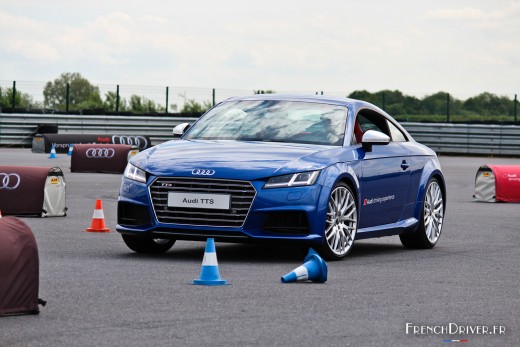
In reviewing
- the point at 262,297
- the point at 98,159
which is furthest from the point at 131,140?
the point at 262,297

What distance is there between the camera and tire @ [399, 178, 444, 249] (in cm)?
1298

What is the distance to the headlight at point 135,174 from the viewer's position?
35.9 ft


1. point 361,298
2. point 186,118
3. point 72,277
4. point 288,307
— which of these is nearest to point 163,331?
point 288,307

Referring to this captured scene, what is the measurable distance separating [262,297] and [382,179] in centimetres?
399

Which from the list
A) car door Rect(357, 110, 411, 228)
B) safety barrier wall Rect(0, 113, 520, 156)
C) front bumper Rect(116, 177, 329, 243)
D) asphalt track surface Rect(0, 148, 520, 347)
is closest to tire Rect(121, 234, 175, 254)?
asphalt track surface Rect(0, 148, 520, 347)

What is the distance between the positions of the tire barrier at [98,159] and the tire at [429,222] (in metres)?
17.5

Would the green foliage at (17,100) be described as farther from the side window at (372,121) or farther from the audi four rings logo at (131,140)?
the side window at (372,121)

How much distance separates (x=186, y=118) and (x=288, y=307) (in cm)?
3771

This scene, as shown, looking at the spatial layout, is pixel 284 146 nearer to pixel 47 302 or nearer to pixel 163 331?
pixel 47 302

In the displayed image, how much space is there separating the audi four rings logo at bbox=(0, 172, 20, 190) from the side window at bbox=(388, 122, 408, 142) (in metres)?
5.28

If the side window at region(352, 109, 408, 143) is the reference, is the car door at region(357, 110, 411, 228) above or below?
below

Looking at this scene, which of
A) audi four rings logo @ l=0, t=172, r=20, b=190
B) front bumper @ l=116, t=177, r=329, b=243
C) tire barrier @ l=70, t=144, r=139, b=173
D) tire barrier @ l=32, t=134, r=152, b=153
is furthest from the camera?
tire barrier @ l=32, t=134, r=152, b=153
